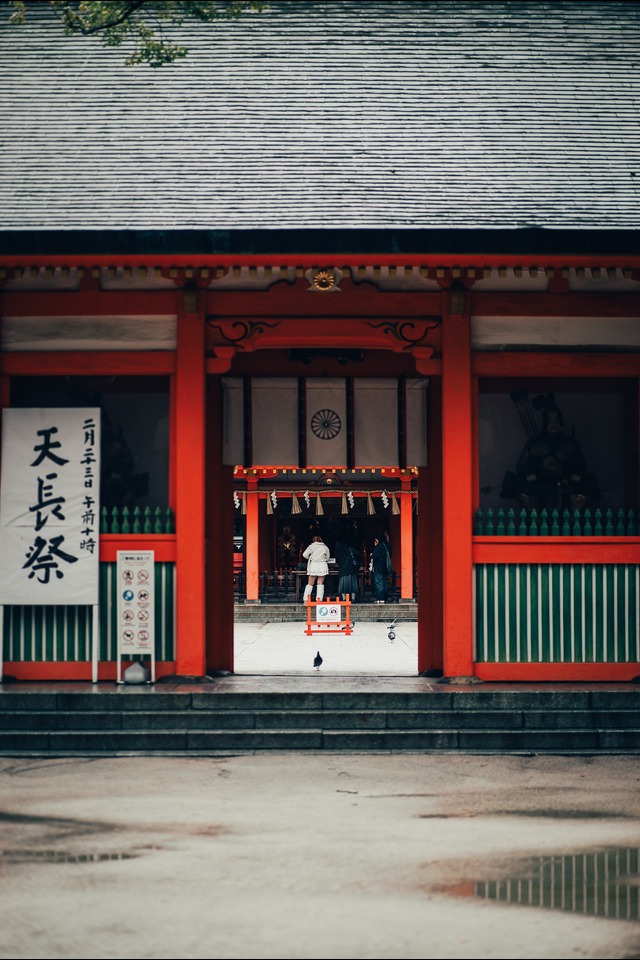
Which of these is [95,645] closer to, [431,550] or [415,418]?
[431,550]

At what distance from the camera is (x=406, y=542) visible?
3139 centimetres

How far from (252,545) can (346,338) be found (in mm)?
19304

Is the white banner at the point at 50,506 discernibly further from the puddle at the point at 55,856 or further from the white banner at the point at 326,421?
the puddle at the point at 55,856

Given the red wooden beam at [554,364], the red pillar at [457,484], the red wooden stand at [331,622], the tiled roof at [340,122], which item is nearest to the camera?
the tiled roof at [340,122]

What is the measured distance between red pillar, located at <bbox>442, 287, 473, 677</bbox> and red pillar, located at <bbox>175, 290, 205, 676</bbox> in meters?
2.35

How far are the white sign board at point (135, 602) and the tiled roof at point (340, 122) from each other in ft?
10.2

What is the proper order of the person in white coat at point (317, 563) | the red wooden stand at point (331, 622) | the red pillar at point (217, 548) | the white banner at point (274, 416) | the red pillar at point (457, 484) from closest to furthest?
the red pillar at point (457, 484) → the red pillar at point (217, 548) → the white banner at point (274, 416) → the red wooden stand at point (331, 622) → the person in white coat at point (317, 563)

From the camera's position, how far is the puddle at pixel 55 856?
6.80 m

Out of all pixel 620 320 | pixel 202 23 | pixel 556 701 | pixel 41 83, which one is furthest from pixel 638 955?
pixel 202 23

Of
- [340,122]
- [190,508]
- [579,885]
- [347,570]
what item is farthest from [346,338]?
[347,570]

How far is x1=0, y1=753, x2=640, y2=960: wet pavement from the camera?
5.50 meters

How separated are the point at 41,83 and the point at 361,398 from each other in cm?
544

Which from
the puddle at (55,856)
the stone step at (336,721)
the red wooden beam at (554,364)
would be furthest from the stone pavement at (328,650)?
the puddle at (55,856)

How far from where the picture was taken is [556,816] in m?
7.93
